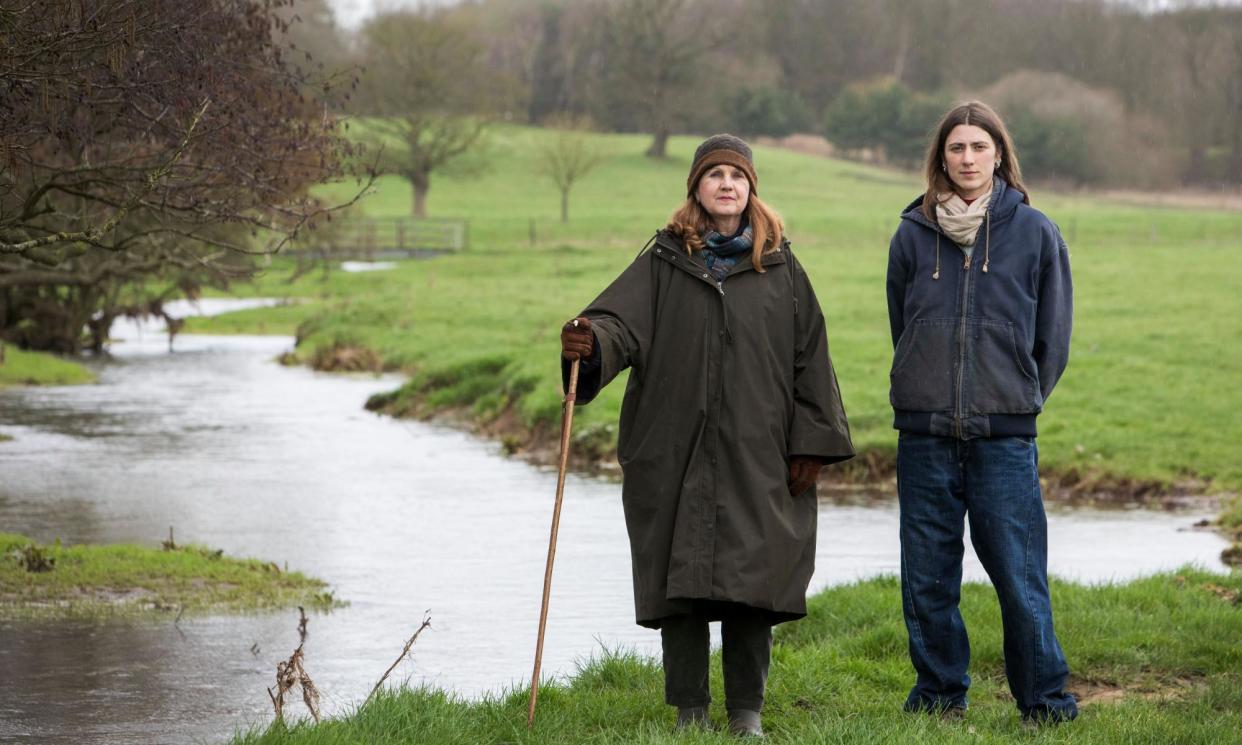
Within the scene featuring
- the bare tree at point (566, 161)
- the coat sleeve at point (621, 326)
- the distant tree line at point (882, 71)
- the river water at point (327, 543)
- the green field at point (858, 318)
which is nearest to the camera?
the coat sleeve at point (621, 326)

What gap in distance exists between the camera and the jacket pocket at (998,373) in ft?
19.8

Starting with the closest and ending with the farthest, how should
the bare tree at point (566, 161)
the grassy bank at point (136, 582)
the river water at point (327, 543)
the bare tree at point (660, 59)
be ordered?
1. the river water at point (327, 543)
2. the grassy bank at point (136, 582)
3. the bare tree at point (566, 161)
4. the bare tree at point (660, 59)

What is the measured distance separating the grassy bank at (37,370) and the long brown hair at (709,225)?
2109cm

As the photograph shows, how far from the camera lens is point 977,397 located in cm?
606

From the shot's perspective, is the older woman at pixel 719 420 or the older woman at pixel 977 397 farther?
the older woman at pixel 977 397

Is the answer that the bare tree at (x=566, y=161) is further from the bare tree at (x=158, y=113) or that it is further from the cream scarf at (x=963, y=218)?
the cream scarf at (x=963, y=218)

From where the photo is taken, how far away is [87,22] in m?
6.99

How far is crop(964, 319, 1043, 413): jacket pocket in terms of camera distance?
19.8ft

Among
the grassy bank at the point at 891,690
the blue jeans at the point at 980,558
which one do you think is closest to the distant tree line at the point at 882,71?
the grassy bank at the point at 891,690

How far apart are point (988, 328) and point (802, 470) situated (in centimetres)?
92

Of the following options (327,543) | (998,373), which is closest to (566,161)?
(327,543)

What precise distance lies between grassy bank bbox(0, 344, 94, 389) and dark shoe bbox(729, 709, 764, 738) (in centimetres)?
2127

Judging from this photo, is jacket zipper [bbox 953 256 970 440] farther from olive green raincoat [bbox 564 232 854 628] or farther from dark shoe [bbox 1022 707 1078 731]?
dark shoe [bbox 1022 707 1078 731]

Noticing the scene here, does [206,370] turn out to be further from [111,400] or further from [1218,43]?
[1218,43]
